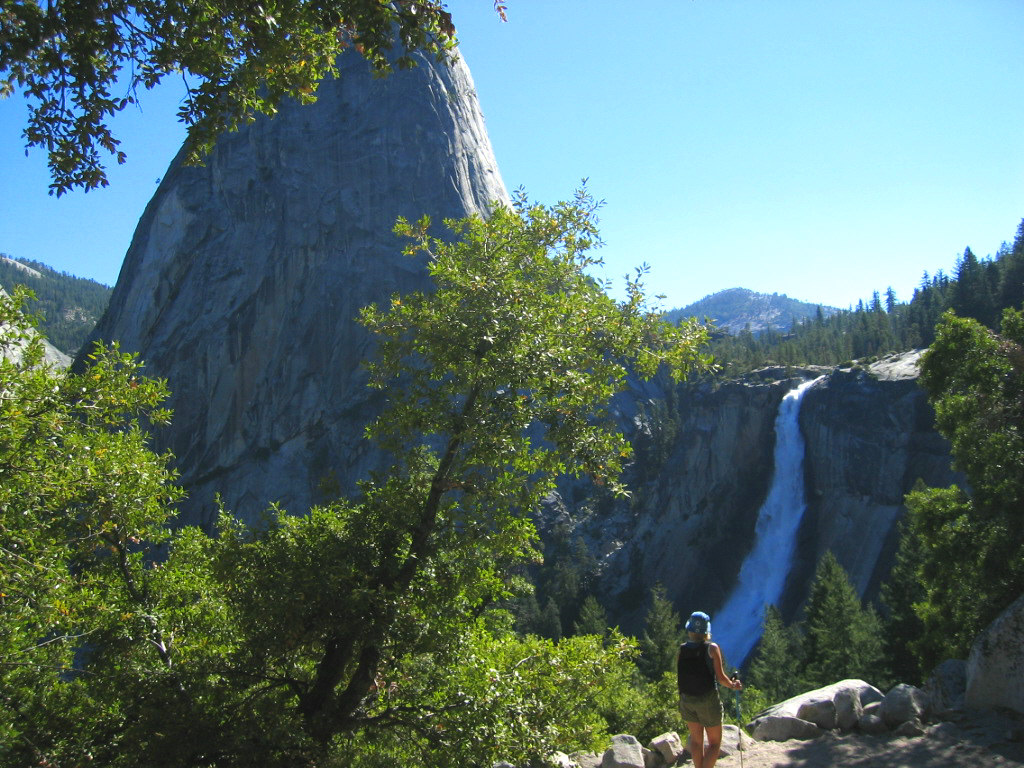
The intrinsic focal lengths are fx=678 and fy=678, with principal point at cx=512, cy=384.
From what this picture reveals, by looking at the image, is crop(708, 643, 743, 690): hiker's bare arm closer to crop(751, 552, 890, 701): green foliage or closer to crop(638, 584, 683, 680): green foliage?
crop(751, 552, 890, 701): green foliage

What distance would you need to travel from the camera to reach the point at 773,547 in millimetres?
55406

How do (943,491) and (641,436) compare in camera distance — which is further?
(641,436)

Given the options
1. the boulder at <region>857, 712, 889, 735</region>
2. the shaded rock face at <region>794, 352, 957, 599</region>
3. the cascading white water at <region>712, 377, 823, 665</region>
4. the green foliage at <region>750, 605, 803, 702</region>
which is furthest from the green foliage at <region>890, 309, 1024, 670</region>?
the shaded rock face at <region>794, 352, 957, 599</region>

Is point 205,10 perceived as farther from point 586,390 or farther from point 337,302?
point 337,302

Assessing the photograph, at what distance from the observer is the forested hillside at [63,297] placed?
110 meters

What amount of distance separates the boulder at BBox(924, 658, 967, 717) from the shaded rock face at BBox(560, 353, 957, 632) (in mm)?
42518

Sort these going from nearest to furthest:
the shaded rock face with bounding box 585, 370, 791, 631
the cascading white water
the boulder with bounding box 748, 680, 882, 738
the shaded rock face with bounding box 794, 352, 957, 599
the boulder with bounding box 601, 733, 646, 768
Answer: the boulder with bounding box 601, 733, 646, 768
the boulder with bounding box 748, 680, 882, 738
the shaded rock face with bounding box 794, 352, 957, 599
the cascading white water
the shaded rock face with bounding box 585, 370, 791, 631

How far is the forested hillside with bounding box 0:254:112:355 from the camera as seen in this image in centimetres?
10969

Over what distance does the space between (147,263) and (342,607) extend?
6746 cm

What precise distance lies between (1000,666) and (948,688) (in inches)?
52.5

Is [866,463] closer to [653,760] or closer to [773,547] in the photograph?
[773,547]

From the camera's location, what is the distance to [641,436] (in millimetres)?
69938

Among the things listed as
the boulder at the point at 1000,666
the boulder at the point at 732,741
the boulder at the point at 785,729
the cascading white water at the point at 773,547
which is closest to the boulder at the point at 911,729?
the boulder at the point at 785,729

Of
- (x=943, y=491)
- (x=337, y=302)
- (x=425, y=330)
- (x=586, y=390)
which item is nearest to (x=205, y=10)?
(x=425, y=330)
